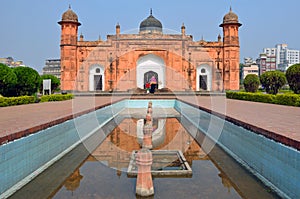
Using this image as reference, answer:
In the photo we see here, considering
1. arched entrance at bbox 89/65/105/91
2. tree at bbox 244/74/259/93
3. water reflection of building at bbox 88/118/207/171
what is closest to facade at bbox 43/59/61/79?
arched entrance at bbox 89/65/105/91

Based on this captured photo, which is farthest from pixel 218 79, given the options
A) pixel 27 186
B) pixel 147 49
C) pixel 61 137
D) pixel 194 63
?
pixel 27 186

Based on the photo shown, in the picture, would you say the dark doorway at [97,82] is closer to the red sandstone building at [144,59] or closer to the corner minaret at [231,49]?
the red sandstone building at [144,59]

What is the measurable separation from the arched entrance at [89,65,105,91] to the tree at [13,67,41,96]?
10.5 meters

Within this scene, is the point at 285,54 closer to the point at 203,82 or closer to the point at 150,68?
the point at 203,82

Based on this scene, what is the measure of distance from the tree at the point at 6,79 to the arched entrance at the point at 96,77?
11.8 metres

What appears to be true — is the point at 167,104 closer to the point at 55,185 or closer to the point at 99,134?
the point at 99,134

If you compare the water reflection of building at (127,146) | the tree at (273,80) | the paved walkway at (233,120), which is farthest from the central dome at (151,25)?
the water reflection of building at (127,146)

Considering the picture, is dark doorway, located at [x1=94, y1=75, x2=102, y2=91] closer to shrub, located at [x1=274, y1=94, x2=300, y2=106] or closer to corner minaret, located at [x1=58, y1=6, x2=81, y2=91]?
corner minaret, located at [x1=58, y1=6, x2=81, y2=91]

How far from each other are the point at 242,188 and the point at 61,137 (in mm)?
3237

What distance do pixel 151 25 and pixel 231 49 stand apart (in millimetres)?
7715

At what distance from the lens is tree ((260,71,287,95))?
1462cm

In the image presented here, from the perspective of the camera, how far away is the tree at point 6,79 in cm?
1216

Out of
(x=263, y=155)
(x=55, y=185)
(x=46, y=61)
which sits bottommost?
(x=55, y=185)

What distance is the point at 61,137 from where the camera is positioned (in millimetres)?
5121
